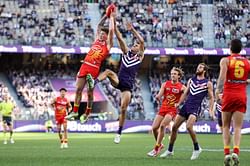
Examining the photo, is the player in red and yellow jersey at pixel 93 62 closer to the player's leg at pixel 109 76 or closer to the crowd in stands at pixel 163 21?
the player's leg at pixel 109 76

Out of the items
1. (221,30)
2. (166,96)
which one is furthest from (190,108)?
(221,30)

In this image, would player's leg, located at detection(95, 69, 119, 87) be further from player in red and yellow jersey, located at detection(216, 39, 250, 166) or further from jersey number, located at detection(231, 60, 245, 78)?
jersey number, located at detection(231, 60, 245, 78)

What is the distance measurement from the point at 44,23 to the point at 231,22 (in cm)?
1753

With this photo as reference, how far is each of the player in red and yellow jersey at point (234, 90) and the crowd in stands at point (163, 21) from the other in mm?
46437

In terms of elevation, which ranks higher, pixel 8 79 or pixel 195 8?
pixel 195 8

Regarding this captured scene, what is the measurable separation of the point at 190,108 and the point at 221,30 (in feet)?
147

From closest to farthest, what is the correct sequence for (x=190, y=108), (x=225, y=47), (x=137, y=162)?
(x=137, y=162) < (x=190, y=108) < (x=225, y=47)

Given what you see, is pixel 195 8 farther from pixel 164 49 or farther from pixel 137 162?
pixel 137 162

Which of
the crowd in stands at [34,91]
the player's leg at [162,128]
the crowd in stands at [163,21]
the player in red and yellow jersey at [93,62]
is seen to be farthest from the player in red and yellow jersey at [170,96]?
the crowd in stands at [163,21]

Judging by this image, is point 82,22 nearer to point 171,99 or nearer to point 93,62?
point 171,99

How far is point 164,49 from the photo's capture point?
6319cm

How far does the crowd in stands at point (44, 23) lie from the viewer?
6028 cm

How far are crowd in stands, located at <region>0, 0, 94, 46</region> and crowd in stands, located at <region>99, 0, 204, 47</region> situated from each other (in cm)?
278

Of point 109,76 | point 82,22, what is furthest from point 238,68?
point 82,22
